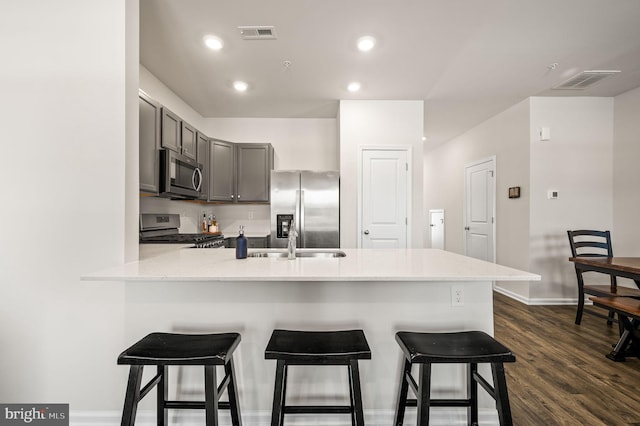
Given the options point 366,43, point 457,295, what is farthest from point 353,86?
point 457,295

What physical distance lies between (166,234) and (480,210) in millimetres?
4715

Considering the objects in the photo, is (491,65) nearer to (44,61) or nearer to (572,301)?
(572,301)

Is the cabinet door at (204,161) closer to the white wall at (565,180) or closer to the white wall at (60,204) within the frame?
the white wall at (60,204)

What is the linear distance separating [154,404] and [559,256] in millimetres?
4609

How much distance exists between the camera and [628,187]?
3643mm

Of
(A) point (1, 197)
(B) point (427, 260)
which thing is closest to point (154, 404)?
(A) point (1, 197)

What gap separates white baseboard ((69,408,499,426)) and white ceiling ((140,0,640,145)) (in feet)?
8.53

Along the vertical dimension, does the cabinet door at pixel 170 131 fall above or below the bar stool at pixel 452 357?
above

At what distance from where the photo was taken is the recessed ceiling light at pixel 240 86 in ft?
10.9

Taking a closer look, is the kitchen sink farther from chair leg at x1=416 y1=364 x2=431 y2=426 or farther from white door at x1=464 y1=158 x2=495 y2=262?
white door at x1=464 y1=158 x2=495 y2=262

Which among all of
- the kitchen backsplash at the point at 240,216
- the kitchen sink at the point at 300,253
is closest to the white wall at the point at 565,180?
the kitchen sink at the point at 300,253

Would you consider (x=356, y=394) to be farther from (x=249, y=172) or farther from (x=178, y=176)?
(x=249, y=172)

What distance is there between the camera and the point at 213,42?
252 centimetres

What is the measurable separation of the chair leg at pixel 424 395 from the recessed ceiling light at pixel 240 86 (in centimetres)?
325
